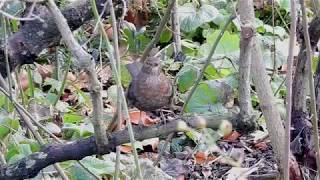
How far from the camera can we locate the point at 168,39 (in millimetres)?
4156

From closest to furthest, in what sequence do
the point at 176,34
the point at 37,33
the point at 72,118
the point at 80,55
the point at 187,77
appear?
1. the point at 80,55
2. the point at 37,33
3. the point at 72,118
4. the point at 187,77
5. the point at 176,34

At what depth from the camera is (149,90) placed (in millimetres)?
2424

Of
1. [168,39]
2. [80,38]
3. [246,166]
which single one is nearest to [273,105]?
[246,166]

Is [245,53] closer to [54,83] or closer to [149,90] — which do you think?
[149,90]

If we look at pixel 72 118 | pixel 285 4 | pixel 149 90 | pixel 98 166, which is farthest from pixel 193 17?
pixel 98 166

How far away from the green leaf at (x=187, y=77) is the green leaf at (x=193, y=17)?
0.79 metres

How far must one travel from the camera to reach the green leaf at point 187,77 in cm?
328

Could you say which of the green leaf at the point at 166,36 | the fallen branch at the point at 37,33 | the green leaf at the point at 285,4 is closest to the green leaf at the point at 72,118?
the fallen branch at the point at 37,33

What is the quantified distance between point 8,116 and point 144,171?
2.02 ft

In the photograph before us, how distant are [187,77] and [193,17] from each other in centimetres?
87

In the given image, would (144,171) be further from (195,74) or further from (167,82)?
(195,74)

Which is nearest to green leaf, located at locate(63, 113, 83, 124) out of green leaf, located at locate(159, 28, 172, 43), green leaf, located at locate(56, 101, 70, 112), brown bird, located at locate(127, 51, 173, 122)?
green leaf, located at locate(56, 101, 70, 112)

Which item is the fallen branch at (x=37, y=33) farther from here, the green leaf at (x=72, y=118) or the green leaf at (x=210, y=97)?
the green leaf at (x=72, y=118)

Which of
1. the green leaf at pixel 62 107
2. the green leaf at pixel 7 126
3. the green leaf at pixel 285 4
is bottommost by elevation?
the green leaf at pixel 62 107
